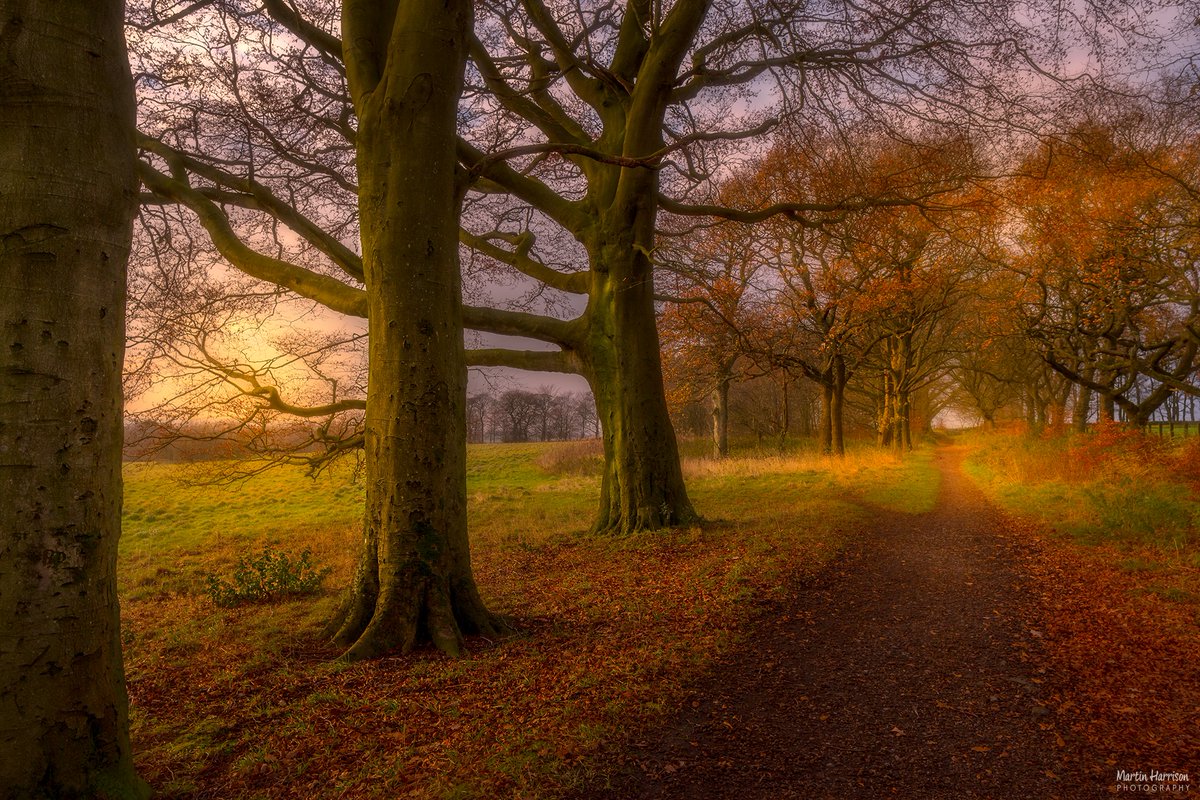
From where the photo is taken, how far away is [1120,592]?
Result: 6.32 metres

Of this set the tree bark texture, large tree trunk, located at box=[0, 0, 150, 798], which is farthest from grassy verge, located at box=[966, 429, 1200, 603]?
the tree bark texture

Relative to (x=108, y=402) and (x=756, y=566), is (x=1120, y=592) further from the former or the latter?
(x=108, y=402)

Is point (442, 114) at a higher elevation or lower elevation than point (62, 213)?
higher

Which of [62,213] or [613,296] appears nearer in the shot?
[62,213]

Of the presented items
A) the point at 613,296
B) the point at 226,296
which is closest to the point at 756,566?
the point at 613,296

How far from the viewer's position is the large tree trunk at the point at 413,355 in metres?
4.97

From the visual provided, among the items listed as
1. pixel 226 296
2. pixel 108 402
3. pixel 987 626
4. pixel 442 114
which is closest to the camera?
pixel 108 402

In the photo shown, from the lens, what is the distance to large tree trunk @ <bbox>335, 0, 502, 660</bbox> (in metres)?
4.97

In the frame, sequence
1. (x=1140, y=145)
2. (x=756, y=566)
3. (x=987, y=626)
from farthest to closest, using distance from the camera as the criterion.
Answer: (x=1140, y=145)
(x=756, y=566)
(x=987, y=626)

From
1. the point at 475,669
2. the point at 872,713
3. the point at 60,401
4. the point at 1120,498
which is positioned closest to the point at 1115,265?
the point at 1120,498

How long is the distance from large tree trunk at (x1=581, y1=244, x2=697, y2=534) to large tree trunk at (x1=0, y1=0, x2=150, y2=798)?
7.40 meters

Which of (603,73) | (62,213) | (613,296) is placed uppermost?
(603,73)

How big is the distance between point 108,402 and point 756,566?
6.18 metres

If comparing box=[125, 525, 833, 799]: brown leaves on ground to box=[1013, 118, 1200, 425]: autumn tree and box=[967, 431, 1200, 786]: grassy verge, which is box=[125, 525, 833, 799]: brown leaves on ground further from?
box=[1013, 118, 1200, 425]: autumn tree
